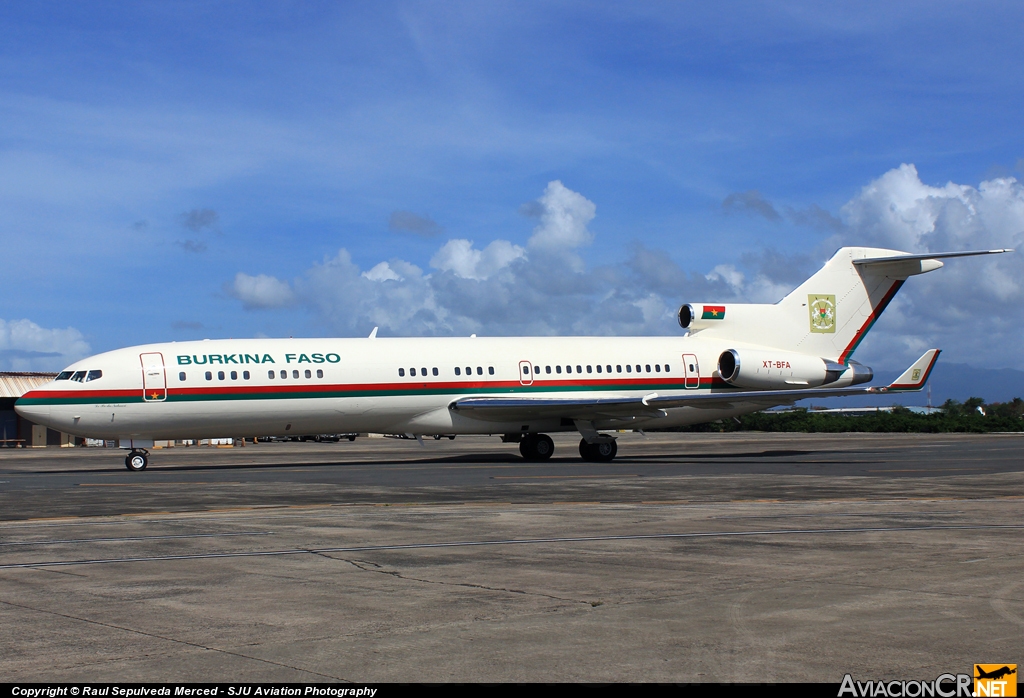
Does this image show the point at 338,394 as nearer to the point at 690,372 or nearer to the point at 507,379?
the point at 507,379

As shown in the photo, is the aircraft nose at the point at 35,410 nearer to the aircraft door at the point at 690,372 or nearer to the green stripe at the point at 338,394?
the green stripe at the point at 338,394

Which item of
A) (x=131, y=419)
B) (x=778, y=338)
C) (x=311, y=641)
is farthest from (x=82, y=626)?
(x=778, y=338)

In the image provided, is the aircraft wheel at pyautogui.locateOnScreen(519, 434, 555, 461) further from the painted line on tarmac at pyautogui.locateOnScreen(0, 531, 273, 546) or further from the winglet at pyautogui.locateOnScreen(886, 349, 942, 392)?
the painted line on tarmac at pyautogui.locateOnScreen(0, 531, 273, 546)

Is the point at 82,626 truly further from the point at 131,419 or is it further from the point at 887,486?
the point at 131,419

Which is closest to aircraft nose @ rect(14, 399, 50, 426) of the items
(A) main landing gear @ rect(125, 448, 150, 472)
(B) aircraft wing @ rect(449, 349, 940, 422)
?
(A) main landing gear @ rect(125, 448, 150, 472)

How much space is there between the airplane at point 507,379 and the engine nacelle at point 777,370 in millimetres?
52

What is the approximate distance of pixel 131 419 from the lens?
27047mm

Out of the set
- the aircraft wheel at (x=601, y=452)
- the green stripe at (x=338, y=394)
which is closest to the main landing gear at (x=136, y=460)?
the green stripe at (x=338, y=394)

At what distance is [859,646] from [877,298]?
3312 cm

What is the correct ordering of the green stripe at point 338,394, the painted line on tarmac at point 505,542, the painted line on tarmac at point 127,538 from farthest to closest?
1. the green stripe at point 338,394
2. the painted line on tarmac at point 127,538
3. the painted line on tarmac at point 505,542

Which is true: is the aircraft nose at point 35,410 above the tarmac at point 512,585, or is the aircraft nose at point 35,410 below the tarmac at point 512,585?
above

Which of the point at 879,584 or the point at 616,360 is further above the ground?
the point at 616,360

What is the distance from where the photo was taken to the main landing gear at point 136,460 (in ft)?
90.1

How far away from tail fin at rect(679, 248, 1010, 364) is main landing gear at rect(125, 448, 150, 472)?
65.6 feet
